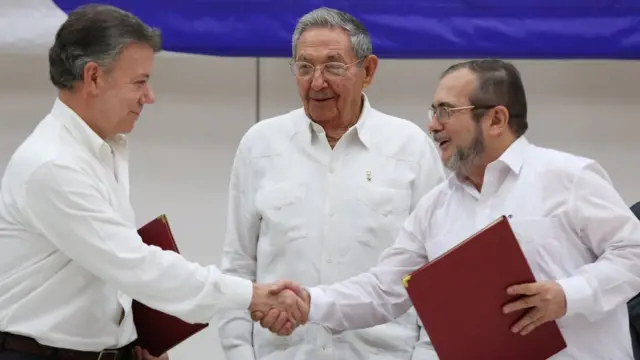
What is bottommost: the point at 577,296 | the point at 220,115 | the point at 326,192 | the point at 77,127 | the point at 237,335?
the point at 237,335

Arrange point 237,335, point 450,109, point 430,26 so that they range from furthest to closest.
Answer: point 430,26
point 237,335
point 450,109

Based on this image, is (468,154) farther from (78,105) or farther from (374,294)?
(78,105)

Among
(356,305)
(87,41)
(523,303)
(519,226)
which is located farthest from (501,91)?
(87,41)

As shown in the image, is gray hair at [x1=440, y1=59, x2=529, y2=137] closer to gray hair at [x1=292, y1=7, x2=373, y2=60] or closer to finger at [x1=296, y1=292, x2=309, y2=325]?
gray hair at [x1=292, y1=7, x2=373, y2=60]

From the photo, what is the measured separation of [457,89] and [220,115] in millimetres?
1607

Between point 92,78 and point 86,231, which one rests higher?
point 92,78

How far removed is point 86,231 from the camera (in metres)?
2.09

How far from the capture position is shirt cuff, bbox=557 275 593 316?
1998mm

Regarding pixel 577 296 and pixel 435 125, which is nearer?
pixel 577 296

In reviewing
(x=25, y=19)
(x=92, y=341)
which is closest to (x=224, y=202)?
(x=25, y=19)

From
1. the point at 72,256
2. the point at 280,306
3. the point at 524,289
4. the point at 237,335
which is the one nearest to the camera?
the point at 524,289

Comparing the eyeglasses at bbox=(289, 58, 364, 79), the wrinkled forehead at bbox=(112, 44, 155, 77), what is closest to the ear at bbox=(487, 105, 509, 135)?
the eyeglasses at bbox=(289, 58, 364, 79)

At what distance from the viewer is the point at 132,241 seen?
217 cm

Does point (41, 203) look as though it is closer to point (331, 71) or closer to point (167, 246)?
point (167, 246)
